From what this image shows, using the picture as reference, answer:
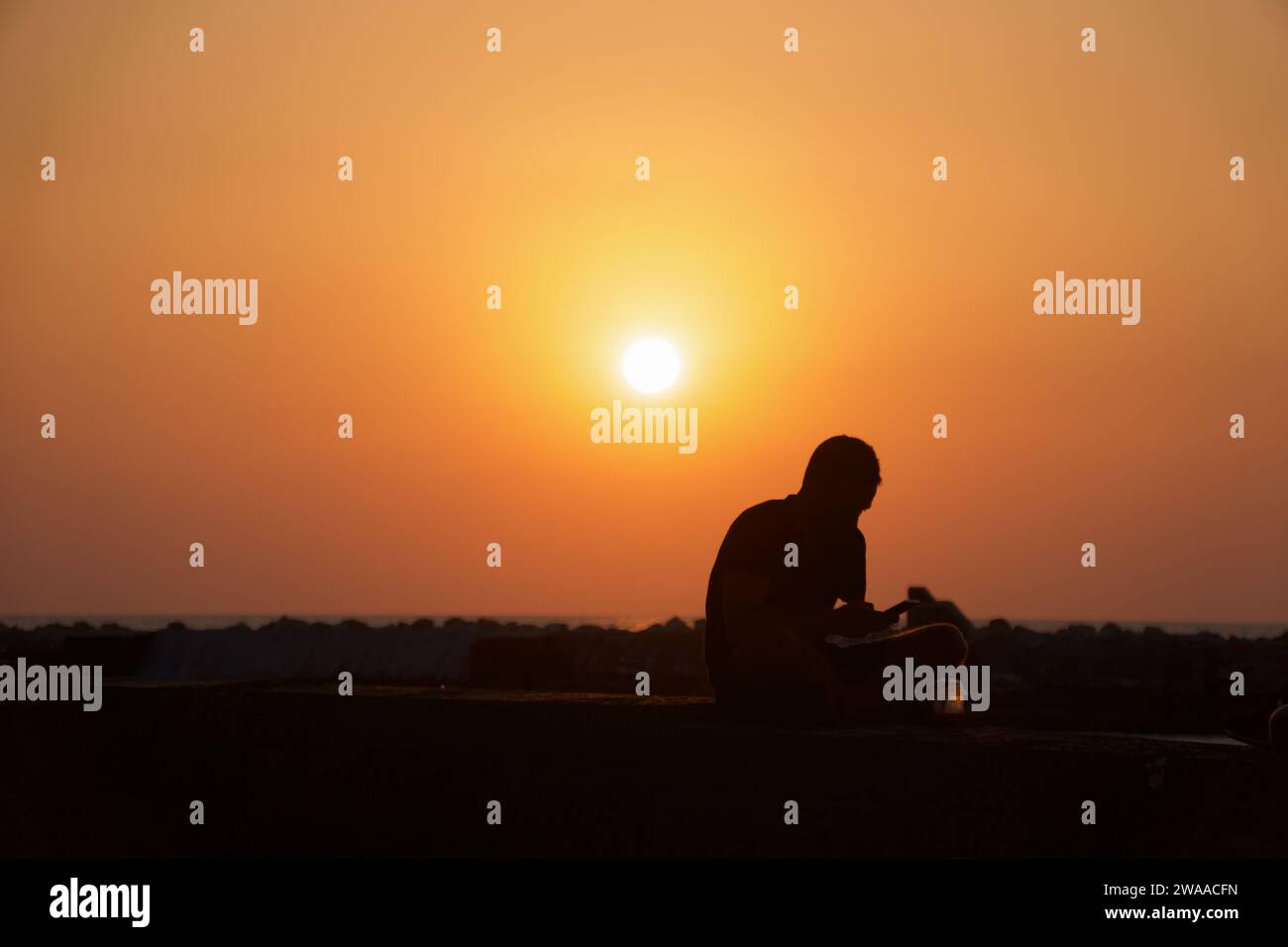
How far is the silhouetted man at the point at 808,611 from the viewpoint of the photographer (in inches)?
275

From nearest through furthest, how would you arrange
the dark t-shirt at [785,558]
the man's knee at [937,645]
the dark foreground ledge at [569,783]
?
the dark foreground ledge at [569,783] → the man's knee at [937,645] → the dark t-shirt at [785,558]

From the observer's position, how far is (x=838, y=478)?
7246 mm

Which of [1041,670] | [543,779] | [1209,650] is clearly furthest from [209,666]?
[543,779]

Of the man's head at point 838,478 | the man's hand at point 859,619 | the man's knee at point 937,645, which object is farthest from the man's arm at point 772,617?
the man's head at point 838,478

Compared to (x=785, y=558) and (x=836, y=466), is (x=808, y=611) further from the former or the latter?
(x=836, y=466)

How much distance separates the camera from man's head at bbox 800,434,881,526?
7250 millimetres

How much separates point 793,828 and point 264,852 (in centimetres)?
302

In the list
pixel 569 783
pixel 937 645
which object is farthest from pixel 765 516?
pixel 569 783

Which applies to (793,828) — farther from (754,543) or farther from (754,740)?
(754,543)

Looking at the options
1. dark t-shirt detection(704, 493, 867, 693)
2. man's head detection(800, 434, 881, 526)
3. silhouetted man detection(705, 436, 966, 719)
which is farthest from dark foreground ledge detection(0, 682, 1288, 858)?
man's head detection(800, 434, 881, 526)

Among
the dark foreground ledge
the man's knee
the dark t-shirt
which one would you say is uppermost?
the dark t-shirt

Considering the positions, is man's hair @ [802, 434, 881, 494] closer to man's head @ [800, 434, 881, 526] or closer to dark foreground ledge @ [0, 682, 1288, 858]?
man's head @ [800, 434, 881, 526]

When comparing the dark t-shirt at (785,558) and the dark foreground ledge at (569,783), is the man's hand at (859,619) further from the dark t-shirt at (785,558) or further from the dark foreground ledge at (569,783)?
the dark foreground ledge at (569,783)
